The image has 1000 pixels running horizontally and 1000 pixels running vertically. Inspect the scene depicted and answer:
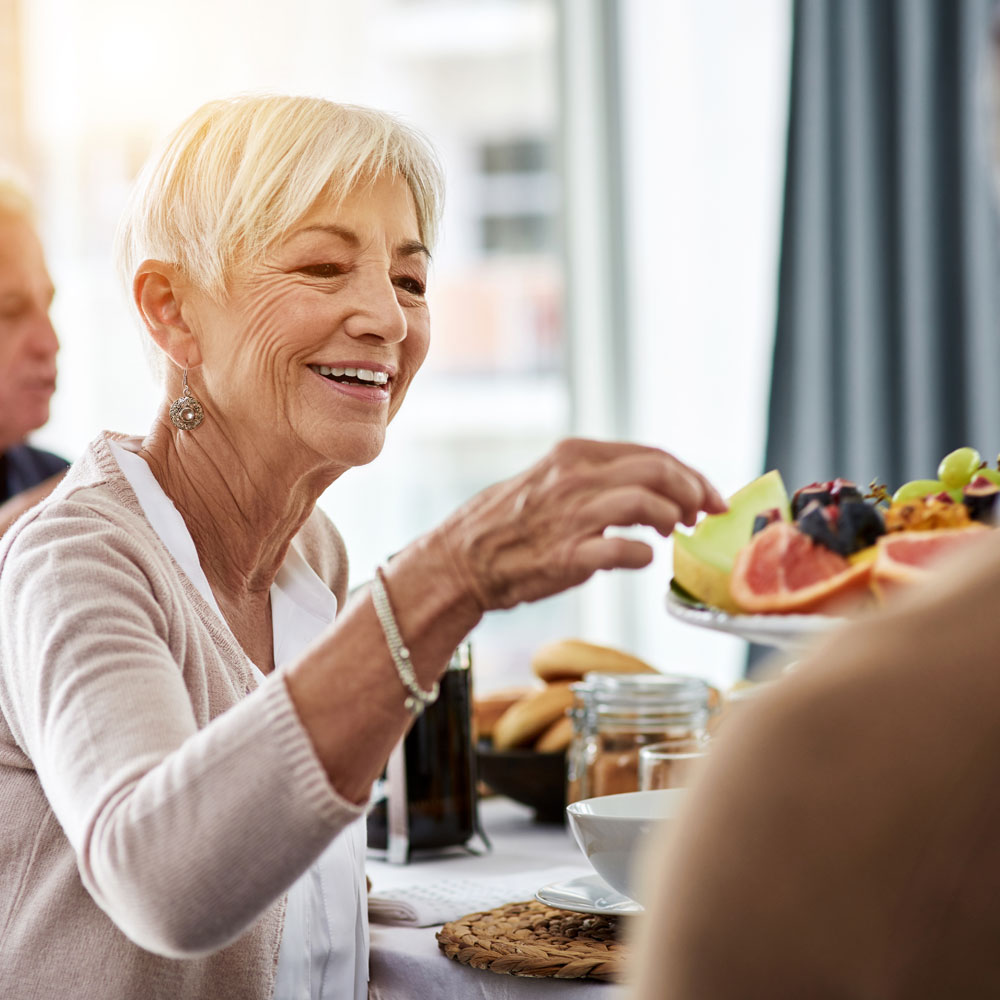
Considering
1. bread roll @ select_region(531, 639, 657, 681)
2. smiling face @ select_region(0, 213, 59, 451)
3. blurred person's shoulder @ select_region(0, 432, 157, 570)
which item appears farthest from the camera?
smiling face @ select_region(0, 213, 59, 451)

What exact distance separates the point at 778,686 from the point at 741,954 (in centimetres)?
7

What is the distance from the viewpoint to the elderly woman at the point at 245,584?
80 cm

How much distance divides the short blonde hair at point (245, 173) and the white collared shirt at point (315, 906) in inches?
8.5

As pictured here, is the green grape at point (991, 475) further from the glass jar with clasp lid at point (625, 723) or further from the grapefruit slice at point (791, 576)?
the glass jar with clasp lid at point (625, 723)

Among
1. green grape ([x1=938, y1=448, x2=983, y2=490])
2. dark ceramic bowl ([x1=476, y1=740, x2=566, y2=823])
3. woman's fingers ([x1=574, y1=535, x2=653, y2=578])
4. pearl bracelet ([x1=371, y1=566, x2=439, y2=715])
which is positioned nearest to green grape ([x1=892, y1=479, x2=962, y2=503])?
green grape ([x1=938, y1=448, x2=983, y2=490])

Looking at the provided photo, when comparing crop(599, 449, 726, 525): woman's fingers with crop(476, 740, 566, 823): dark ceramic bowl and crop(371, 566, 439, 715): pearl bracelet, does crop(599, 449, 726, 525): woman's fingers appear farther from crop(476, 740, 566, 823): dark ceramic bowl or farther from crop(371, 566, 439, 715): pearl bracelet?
crop(476, 740, 566, 823): dark ceramic bowl

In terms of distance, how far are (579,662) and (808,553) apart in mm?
915

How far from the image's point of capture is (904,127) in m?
3.20

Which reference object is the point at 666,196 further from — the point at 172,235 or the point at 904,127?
the point at 172,235

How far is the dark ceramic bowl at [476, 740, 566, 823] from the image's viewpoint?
1.55 meters

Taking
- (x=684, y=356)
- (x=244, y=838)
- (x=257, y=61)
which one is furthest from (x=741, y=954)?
(x=257, y=61)

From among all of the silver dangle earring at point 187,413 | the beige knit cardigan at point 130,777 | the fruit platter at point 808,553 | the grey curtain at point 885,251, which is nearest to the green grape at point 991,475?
the fruit platter at point 808,553

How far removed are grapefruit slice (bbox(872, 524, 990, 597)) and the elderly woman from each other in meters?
0.13

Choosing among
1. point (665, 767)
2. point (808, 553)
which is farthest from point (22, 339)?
point (808, 553)
